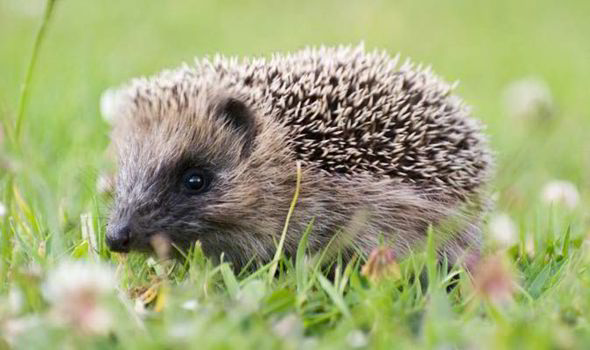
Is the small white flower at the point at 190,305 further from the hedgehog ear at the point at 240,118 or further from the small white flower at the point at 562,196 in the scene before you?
the small white flower at the point at 562,196

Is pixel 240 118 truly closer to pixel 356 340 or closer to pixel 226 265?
pixel 226 265

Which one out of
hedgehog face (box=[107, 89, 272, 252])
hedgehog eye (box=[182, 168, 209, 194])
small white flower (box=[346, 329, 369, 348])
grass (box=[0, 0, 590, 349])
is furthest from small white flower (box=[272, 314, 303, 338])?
hedgehog eye (box=[182, 168, 209, 194])

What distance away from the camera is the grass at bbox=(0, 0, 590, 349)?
2633 mm

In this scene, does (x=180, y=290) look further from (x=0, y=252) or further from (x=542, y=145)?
(x=542, y=145)

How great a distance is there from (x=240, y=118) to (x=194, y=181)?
1.30ft

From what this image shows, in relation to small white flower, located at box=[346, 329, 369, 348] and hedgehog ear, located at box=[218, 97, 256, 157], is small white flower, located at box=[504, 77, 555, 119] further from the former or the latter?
small white flower, located at box=[346, 329, 369, 348]

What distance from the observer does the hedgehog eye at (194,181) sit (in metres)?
3.94

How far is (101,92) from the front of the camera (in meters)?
6.58

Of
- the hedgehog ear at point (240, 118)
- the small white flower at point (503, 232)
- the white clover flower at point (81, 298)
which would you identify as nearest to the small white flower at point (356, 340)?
the white clover flower at point (81, 298)

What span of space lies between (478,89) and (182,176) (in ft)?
20.5

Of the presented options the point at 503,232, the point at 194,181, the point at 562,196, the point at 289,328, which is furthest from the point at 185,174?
the point at 562,196

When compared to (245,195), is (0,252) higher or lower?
lower

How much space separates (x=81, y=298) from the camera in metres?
2.35

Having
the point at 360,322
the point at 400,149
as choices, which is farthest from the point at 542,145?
the point at 360,322
